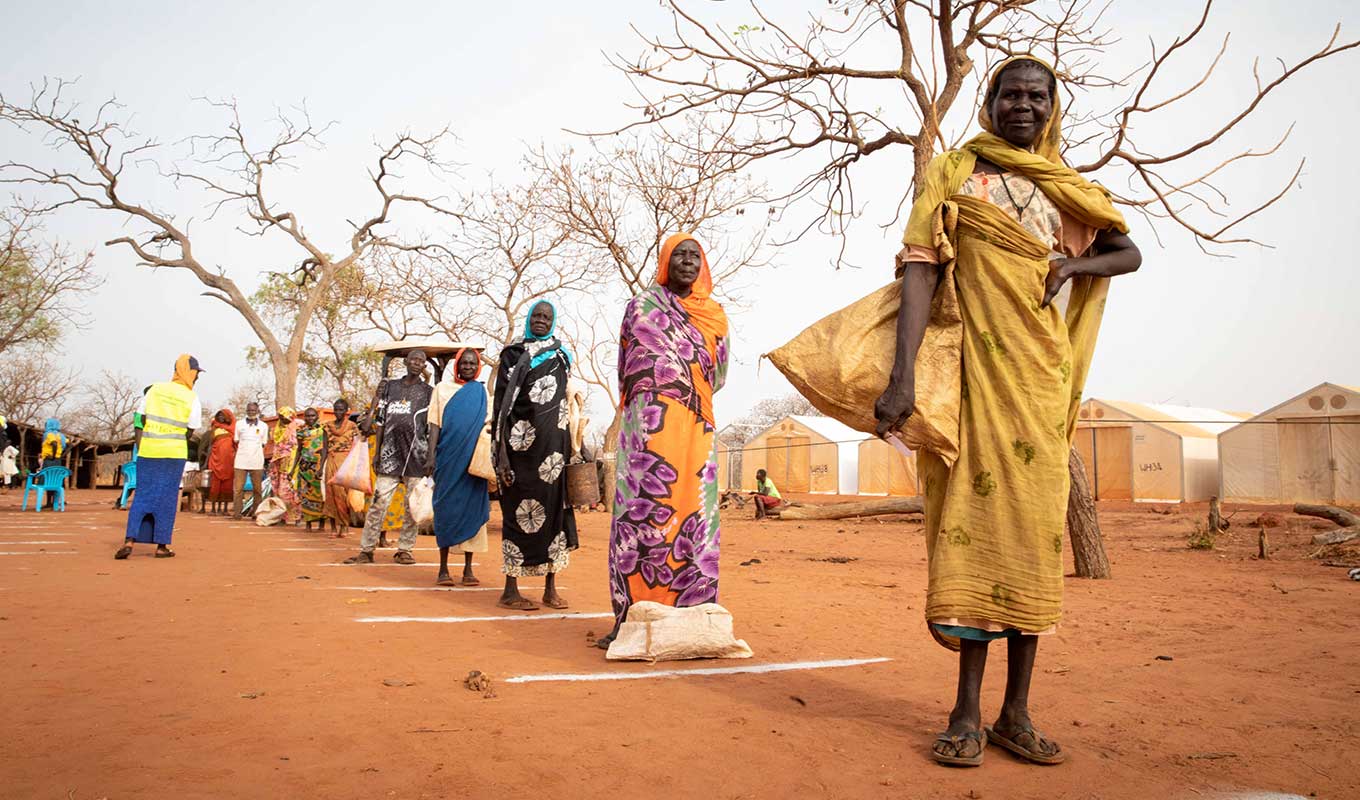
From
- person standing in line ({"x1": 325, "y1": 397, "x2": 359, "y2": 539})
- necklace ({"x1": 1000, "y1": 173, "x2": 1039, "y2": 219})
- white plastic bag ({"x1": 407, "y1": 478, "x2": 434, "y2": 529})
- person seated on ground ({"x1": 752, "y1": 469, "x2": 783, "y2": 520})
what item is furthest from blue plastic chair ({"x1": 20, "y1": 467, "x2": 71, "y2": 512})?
necklace ({"x1": 1000, "y1": 173, "x2": 1039, "y2": 219})

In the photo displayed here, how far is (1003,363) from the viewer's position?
2.79 metres

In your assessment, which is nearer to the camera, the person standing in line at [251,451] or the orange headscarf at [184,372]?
the orange headscarf at [184,372]

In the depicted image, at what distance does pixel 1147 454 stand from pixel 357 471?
1981 cm

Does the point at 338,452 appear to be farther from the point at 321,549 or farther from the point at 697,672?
the point at 697,672

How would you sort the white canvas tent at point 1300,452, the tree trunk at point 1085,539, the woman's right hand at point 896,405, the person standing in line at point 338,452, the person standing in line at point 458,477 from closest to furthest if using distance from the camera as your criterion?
the woman's right hand at point 896,405 → the person standing in line at point 458,477 → the tree trunk at point 1085,539 → the person standing in line at point 338,452 → the white canvas tent at point 1300,452

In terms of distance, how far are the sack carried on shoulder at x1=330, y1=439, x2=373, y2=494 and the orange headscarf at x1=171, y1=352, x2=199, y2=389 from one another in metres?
1.95

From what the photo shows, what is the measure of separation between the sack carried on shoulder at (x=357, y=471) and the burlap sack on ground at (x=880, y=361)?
826 centimetres

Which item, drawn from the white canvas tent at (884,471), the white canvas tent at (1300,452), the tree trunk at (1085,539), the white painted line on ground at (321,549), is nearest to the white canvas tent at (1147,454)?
the white canvas tent at (1300,452)

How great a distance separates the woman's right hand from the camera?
2.77 meters

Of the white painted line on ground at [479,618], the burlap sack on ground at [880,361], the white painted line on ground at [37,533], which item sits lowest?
the white painted line on ground at [37,533]

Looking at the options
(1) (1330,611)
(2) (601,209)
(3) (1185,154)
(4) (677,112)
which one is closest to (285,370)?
(2) (601,209)

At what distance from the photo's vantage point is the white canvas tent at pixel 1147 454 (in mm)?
22031

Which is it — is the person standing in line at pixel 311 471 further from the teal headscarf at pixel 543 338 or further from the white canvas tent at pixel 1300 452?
the white canvas tent at pixel 1300 452

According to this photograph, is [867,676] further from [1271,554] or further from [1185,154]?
[1271,554]
